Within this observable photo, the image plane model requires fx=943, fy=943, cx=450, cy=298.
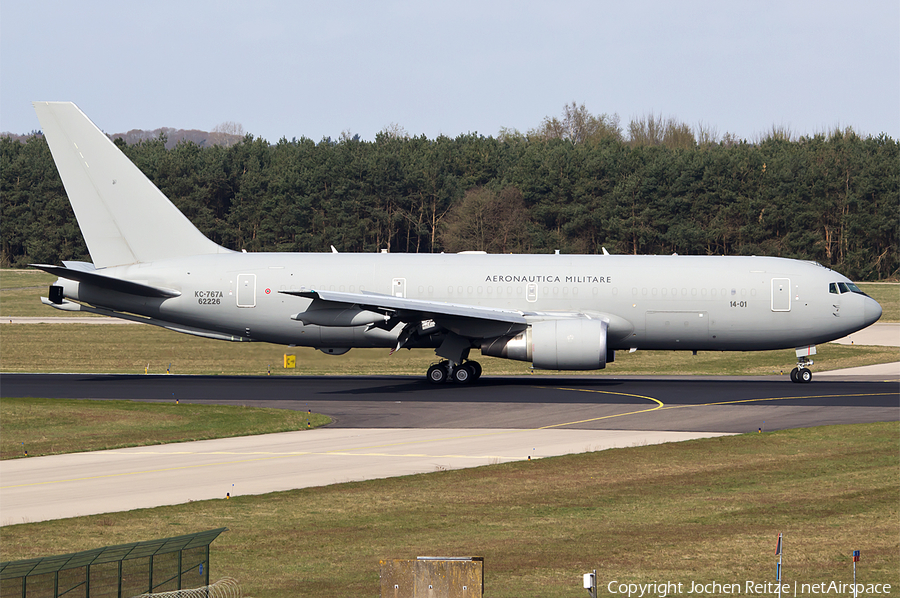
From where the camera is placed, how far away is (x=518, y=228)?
325 feet

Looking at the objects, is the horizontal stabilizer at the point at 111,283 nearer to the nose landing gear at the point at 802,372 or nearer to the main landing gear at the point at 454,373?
the main landing gear at the point at 454,373

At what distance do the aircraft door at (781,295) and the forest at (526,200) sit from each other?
57311 millimetres

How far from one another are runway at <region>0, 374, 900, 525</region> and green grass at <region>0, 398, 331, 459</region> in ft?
3.46

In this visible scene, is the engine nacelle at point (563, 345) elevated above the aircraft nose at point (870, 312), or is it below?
below

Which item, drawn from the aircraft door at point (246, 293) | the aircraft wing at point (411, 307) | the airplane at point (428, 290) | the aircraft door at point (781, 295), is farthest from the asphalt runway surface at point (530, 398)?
the aircraft door at point (246, 293)

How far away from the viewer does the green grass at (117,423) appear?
23406 mm

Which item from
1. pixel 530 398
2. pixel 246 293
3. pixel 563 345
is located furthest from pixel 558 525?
pixel 246 293

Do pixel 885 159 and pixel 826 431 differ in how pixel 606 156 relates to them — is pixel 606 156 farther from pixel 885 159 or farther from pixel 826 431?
pixel 826 431

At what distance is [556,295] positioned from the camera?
3531 centimetres

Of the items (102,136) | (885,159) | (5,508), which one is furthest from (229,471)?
(885,159)

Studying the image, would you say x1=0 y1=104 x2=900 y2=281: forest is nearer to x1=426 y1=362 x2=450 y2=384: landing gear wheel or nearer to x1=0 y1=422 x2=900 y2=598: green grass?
x1=426 y1=362 x2=450 y2=384: landing gear wheel

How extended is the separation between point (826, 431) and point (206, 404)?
1814 cm

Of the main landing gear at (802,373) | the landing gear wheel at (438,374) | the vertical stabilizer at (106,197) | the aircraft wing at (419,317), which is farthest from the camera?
the vertical stabilizer at (106,197)

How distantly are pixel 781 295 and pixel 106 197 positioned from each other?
25883 mm
